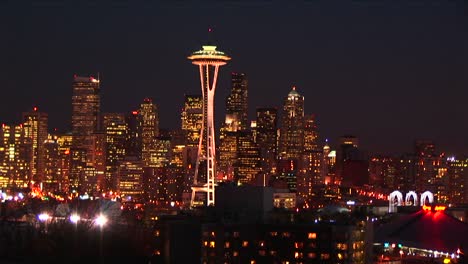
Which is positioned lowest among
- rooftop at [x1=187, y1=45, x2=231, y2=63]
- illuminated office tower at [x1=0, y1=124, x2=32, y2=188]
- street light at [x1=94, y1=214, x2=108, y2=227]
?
street light at [x1=94, y1=214, x2=108, y2=227]

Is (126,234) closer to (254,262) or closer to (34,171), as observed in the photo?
(254,262)

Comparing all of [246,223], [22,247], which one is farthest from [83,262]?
[246,223]

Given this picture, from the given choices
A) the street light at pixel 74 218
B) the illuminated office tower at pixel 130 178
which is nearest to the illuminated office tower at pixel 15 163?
the illuminated office tower at pixel 130 178

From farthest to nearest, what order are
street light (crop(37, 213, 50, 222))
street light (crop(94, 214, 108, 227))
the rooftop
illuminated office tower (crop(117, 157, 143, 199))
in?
illuminated office tower (crop(117, 157, 143, 199)) < the rooftop < street light (crop(37, 213, 50, 222)) < street light (crop(94, 214, 108, 227))

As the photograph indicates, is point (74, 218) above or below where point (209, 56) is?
below

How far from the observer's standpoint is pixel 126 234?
168ft

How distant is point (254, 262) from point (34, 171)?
7634 centimetres

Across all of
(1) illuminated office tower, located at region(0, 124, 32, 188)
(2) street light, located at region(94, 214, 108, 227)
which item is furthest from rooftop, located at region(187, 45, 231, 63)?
(1) illuminated office tower, located at region(0, 124, 32, 188)

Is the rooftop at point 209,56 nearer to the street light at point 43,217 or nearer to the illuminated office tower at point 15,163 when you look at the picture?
the street light at point 43,217

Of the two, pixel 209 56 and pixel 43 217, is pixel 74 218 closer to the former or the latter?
pixel 43 217

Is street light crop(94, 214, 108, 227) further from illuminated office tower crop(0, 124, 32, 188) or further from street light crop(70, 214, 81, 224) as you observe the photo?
illuminated office tower crop(0, 124, 32, 188)

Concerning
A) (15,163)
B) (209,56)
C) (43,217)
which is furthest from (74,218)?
(15,163)

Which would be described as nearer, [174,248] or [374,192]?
[174,248]

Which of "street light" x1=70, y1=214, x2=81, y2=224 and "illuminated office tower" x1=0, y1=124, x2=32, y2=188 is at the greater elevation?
"illuminated office tower" x1=0, y1=124, x2=32, y2=188
